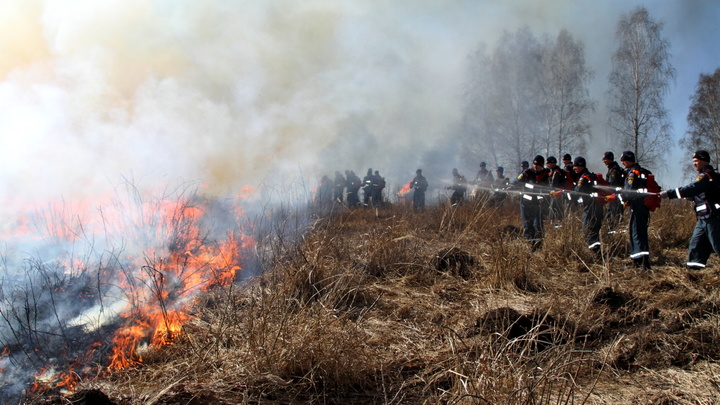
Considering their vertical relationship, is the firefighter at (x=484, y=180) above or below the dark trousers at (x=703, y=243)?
above

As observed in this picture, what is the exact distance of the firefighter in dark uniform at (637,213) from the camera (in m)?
6.10

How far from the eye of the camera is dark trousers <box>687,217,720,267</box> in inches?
213

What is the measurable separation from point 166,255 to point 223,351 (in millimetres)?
Result: 2125

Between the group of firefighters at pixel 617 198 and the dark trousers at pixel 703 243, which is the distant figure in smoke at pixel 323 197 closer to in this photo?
the group of firefighters at pixel 617 198

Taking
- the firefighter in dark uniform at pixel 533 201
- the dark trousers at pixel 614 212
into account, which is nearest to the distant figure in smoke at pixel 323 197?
the firefighter in dark uniform at pixel 533 201

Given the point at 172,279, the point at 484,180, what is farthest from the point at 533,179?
the point at 172,279

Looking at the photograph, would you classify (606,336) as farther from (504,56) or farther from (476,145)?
(504,56)

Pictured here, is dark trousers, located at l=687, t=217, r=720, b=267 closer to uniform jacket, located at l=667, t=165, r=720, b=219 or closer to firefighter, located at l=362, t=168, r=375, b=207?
uniform jacket, located at l=667, t=165, r=720, b=219

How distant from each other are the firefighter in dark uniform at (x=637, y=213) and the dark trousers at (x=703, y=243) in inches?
21.4

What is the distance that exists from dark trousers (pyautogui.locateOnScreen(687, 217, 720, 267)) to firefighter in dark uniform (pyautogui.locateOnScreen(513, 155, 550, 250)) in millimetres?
2512

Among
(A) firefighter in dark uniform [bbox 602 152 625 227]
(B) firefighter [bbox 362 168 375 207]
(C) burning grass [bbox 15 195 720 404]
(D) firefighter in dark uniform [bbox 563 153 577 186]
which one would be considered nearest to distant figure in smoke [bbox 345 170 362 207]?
(B) firefighter [bbox 362 168 375 207]

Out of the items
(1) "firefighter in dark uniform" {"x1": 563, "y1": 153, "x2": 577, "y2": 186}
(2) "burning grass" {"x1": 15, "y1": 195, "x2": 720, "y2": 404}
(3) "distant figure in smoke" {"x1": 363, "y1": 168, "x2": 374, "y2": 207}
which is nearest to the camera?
(2) "burning grass" {"x1": 15, "y1": 195, "x2": 720, "y2": 404}

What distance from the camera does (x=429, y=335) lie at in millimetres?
3387

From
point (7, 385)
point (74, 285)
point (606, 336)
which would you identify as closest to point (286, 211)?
point (74, 285)
